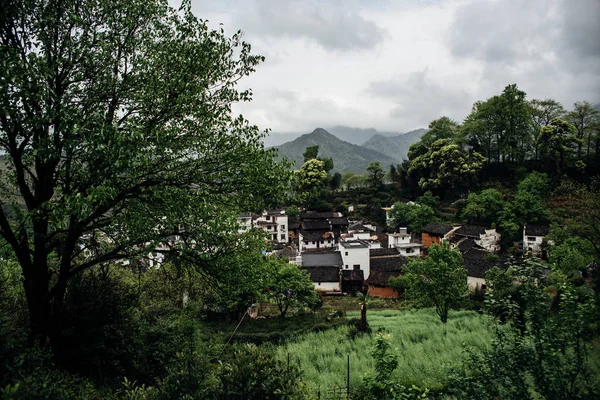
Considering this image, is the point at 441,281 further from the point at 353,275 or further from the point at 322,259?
the point at 322,259

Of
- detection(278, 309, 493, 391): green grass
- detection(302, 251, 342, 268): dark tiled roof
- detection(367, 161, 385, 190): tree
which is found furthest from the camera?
detection(367, 161, 385, 190): tree

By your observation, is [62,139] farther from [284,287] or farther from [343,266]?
[343,266]

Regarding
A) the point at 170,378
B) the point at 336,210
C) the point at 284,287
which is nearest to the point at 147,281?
the point at 284,287

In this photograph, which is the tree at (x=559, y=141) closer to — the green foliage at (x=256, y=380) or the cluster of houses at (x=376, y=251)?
the cluster of houses at (x=376, y=251)

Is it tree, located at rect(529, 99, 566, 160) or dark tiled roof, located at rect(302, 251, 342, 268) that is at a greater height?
tree, located at rect(529, 99, 566, 160)

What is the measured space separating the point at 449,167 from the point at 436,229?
12.9 m

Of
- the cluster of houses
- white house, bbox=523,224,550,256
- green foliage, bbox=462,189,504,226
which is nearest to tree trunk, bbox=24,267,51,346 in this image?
the cluster of houses

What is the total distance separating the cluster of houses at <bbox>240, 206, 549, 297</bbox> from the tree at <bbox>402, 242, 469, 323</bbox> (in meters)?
5.74

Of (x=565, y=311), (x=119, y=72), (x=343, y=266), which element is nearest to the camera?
(x=565, y=311)

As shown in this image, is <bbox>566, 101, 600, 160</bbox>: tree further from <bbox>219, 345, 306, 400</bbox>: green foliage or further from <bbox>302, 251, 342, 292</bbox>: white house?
<bbox>219, 345, 306, 400</bbox>: green foliage

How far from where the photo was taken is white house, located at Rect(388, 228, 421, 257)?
42.2 m

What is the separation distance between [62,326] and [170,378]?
12.1 ft

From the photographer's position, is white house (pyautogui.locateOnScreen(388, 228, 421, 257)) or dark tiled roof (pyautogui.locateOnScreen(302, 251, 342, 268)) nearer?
dark tiled roof (pyautogui.locateOnScreen(302, 251, 342, 268))

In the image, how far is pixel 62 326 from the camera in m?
7.25
